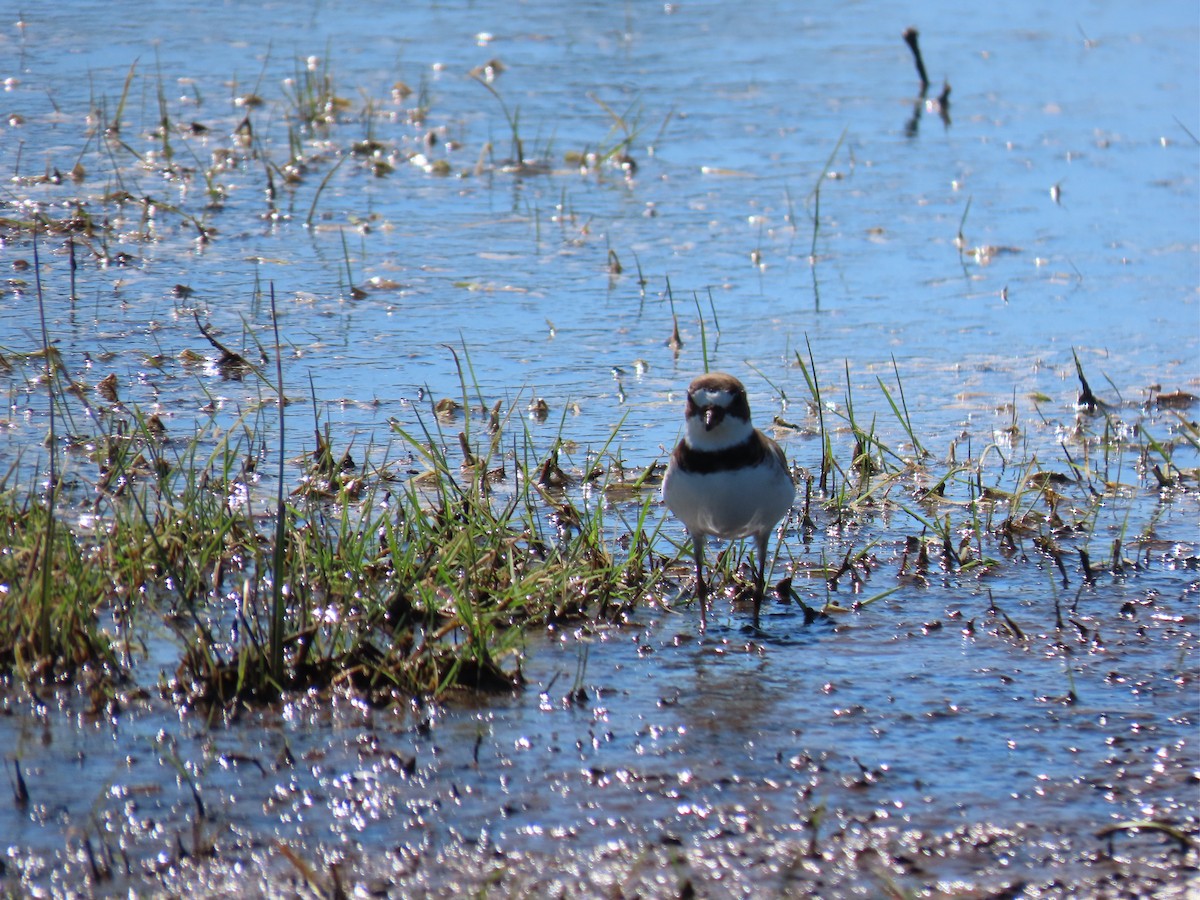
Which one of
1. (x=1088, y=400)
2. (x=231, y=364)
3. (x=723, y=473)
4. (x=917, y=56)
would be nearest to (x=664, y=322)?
(x=1088, y=400)

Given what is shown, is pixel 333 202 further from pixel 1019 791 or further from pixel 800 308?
pixel 1019 791

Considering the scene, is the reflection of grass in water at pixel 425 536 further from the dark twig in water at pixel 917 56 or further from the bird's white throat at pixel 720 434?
the dark twig in water at pixel 917 56

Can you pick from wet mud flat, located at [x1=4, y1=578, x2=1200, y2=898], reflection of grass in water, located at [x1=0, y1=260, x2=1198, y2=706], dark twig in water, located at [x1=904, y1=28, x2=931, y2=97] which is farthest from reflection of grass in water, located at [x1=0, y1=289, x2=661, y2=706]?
dark twig in water, located at [x1=904, y1=28, x2=931, y2=97]

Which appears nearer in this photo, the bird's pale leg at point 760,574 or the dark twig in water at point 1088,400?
the bird's pale leg at point 760,574

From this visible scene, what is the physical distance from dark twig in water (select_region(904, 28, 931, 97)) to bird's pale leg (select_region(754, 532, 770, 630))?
9.61m

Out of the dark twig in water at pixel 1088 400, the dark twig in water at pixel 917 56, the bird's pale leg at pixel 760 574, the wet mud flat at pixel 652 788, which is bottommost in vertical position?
the wet mud flat at pixel 652 788

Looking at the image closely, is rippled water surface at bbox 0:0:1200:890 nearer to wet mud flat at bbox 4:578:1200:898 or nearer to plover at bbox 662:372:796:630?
wet mud flat at bbox 4:578:1200:898

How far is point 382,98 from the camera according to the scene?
13.8 meters

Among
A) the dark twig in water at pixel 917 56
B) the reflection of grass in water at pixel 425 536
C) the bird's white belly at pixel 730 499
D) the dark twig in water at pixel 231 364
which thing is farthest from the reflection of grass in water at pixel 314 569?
the dark twig in water at pixel 917 56

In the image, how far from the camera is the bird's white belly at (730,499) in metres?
5.74

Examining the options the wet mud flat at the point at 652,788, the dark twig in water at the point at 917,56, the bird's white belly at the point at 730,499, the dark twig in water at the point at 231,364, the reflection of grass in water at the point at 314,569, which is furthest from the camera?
the dark twig in water at the point at 917,56

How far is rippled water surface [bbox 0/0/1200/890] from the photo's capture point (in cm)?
450

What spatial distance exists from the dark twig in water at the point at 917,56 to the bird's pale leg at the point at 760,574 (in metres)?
9.61

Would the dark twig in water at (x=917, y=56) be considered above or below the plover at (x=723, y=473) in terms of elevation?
above
